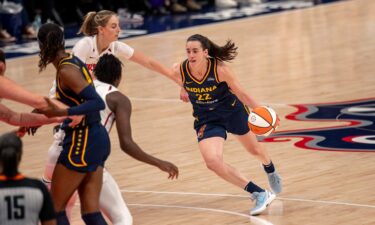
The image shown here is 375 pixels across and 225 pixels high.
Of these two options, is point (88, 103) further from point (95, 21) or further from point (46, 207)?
point (95, 21)

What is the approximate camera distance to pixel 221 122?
9469 mm

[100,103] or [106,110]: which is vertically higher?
[100,103]

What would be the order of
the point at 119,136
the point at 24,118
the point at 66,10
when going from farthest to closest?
the point at 66,10, the point at 24,118, the point at 119,136

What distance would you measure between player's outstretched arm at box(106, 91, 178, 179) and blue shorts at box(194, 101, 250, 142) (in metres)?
1.92

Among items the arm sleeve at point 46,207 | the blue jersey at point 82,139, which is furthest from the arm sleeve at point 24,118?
the arm sleeve at point 46,207

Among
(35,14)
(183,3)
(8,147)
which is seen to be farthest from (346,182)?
(183,3)

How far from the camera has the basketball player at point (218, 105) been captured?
30.3ft

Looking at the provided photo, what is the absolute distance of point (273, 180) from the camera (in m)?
9.66

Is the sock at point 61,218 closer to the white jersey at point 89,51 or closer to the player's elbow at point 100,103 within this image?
the player's elbow at point 100,103

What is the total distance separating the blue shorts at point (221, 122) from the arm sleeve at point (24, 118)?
228cm

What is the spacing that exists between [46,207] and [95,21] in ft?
13.6

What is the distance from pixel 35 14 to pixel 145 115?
8.72 metres

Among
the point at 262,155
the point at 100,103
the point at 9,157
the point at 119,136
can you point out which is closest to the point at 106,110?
the point at 119,136

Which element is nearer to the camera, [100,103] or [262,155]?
[100,103]
